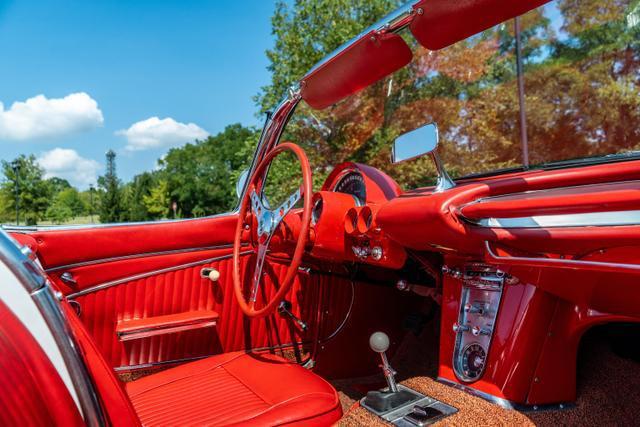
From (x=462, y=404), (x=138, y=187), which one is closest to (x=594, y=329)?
(x=462, y=404)

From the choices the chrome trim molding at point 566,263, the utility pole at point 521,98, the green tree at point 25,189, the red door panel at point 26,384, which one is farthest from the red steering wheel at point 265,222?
the green tree at point 25,189

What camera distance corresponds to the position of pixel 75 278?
1844 millimetres

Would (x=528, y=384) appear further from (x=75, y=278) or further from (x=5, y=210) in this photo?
(x=5, y=210)

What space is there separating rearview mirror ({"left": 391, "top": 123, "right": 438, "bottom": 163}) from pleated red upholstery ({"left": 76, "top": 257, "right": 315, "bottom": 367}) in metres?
0.91

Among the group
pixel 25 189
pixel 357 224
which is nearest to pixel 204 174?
pixel 25 189

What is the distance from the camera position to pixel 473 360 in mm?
1647

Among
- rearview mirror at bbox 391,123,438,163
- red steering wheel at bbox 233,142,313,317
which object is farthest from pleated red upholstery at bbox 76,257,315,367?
rearview mirror at bbox 391,123,438,163

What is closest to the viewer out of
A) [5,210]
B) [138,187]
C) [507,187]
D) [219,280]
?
[507,187]

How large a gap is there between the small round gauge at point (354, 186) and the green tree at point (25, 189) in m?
27.4

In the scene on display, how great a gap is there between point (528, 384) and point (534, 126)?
1786 millimetres

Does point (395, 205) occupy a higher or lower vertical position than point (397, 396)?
higher

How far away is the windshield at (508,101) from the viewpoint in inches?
103

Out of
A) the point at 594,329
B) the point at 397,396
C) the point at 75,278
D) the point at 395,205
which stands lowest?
the point at 397,396

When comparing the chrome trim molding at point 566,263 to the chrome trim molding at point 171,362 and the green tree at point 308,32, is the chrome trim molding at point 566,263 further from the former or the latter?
the green tree at point 308,32
